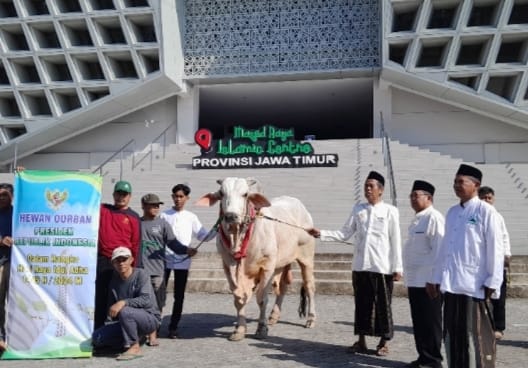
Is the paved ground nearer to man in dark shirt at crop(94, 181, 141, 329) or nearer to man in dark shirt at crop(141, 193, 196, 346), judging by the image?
man in dark shirt at crop(141, 193, 196, 346)

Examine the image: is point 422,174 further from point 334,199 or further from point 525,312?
point 525,312

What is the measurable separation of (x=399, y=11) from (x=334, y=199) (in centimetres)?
1410

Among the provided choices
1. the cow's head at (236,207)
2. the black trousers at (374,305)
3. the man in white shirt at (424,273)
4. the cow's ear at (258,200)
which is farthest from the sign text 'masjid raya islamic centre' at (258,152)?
the man in white shirt at (424,273)

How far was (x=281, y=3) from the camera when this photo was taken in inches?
1127

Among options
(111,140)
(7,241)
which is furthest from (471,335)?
(111,140)

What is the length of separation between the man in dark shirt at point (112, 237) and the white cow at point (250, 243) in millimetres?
891

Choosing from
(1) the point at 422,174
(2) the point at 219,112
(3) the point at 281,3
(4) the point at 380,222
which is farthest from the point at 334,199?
(2) the point at 219,112

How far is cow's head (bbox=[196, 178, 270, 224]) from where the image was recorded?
625 centimetres

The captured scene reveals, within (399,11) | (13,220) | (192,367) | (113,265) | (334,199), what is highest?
(399,11)

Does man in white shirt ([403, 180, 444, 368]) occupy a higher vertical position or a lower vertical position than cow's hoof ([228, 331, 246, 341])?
higher

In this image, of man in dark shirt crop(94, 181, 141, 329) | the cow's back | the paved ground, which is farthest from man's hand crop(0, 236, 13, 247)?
the cow's back

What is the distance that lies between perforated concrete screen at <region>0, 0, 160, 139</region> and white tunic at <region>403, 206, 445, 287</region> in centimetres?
2410

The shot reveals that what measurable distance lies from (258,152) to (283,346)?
63.6 ft

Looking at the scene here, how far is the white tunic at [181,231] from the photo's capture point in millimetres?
7086
